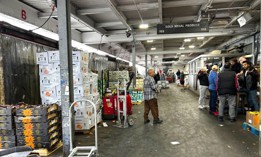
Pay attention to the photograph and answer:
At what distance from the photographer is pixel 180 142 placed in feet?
12.9

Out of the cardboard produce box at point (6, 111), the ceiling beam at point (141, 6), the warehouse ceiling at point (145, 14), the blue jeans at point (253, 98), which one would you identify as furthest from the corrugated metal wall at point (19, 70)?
the blue jeans at point (253, 98)

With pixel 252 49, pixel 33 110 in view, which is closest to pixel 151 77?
pixel 33 110

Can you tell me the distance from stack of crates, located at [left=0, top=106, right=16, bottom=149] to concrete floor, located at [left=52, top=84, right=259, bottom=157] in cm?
93

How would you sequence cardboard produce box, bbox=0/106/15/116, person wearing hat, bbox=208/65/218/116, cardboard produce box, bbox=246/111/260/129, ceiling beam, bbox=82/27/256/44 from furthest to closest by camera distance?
ceiling beam, bbox=82/27/256/44, person wearing hat, bbox=208/65/218/116, cardboard produce box, bbox=246/111/260/129, cardboard produce box, bbox=0/106/15/116

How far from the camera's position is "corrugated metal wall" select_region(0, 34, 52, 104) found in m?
4.25

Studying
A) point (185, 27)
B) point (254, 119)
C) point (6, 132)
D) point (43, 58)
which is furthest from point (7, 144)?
point (185, 27)

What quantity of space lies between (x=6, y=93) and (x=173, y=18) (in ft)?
20.6

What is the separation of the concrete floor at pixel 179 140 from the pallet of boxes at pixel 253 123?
0.15 meters

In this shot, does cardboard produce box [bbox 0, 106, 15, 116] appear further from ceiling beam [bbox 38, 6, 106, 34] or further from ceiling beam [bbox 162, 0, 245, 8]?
ceiling beam [bbox 162, 0, 245, 8]

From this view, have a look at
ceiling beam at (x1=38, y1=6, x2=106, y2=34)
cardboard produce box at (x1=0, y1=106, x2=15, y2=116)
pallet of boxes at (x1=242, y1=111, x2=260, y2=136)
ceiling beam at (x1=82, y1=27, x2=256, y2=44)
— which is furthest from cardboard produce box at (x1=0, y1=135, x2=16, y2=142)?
ceiling beam at (x1=82, y1=27, x2=256, y2=44)

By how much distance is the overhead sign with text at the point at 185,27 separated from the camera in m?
6.33

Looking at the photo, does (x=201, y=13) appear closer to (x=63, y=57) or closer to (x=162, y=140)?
(x=162, y=140)

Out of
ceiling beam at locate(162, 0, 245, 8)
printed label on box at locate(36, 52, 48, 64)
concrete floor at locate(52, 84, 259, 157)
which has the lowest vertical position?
concrete floor at locate(52, 84, 259, 157)

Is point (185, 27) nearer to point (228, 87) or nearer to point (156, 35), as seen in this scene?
point (156, 35)
